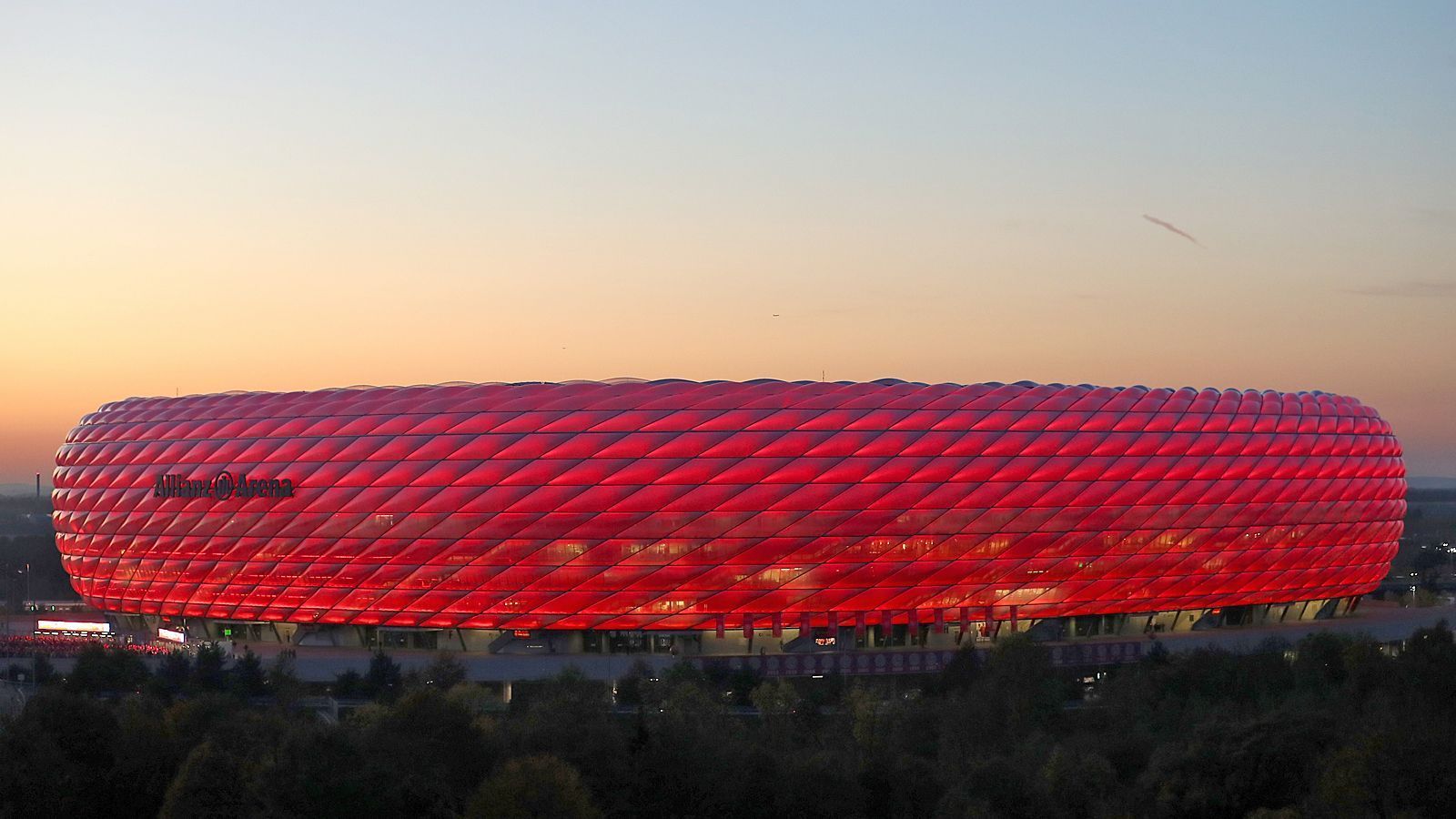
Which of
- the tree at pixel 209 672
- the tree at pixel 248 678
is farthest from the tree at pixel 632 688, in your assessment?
the tree at pixel 209 672

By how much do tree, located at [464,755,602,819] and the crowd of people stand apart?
38088 millimetres

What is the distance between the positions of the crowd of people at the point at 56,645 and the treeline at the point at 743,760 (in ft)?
78.7

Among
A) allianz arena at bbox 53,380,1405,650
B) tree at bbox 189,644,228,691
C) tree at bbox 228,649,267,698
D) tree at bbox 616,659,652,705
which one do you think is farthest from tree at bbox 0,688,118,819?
allianz arena at bbox 53,380,1405,650

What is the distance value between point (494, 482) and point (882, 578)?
14818 millimetres

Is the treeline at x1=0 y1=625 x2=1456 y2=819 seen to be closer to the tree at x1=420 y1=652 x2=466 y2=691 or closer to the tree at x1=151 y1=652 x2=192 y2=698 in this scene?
the tree at x1=420 y1=652 x2=466 y2=691

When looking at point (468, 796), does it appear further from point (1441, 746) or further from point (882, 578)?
point (882, 578)

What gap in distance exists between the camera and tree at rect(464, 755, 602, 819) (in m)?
26.9

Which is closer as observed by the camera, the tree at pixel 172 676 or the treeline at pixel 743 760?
the treeline at pixel 743 760

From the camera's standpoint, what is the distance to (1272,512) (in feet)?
234

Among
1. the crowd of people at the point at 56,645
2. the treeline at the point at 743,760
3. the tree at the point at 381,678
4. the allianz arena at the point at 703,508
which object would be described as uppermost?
the allianz arena at the point at 703,508

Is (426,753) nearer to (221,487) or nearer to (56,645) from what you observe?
(221,487)

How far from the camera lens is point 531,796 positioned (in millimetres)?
27062

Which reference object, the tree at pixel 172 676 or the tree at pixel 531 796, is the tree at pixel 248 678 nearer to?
the tree at pixel 172 676

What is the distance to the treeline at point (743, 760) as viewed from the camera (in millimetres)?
28984
